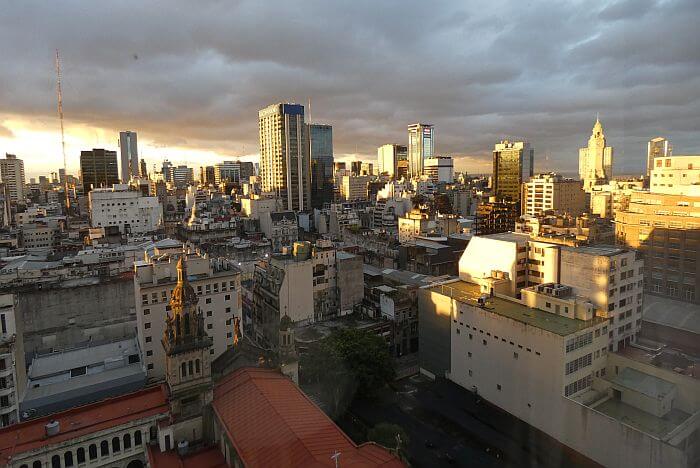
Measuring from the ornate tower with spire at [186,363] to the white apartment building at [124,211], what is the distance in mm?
45228

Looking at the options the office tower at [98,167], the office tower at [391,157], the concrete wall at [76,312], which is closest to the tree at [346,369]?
the concrete wall at [76,312]

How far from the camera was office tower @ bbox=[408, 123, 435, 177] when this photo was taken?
16150 cm

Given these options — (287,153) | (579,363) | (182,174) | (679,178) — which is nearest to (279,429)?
(579,363)

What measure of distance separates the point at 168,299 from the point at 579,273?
769 inches

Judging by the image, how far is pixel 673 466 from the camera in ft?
44.3

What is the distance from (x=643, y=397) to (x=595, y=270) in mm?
5842

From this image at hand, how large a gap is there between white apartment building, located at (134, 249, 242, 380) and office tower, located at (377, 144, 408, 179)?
5416 inches

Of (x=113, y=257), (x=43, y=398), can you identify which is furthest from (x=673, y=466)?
(x=113, y=257)

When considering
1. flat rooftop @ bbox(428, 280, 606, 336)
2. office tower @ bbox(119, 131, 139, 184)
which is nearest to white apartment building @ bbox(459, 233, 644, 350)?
flat rooftop @ bbox(428, 280, 606, 336)

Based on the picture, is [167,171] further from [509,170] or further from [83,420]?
[83,420]

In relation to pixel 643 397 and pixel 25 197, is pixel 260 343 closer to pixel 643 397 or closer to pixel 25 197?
pixel 643 397

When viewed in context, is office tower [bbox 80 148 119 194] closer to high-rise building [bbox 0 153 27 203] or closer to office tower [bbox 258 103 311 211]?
high-rise building [bbox 0 153 27 203]

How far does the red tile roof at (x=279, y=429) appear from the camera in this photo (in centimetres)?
1025

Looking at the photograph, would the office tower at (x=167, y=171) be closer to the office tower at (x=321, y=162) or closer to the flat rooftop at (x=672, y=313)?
the office tower at (x=321, y=162)
